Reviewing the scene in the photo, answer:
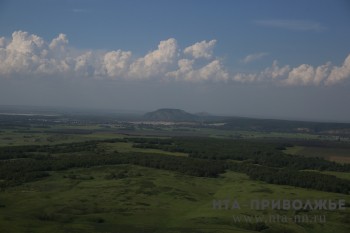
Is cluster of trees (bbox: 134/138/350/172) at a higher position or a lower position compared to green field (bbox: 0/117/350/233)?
higher

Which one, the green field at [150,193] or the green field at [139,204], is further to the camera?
the green field at [150,193]

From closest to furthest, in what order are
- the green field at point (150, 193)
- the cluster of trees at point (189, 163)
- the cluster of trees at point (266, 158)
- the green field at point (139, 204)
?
the green field at point (139, 204)
the green field at point (150, 193)
the cluster of trees at point (189, 163)
the cluster of trees at point (266, 158)

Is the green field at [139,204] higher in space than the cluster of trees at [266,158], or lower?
lower

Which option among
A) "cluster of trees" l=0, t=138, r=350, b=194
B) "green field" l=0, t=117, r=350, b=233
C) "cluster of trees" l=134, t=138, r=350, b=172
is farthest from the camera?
"cluster of trees" l=134, t=138, r=350, b=172

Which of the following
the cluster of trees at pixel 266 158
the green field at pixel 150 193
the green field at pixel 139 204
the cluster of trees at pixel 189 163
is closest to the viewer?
the green field at pixel 139 204

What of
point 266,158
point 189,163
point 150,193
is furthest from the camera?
point 266,158

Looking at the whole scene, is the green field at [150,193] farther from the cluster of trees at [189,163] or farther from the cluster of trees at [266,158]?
the cluster of trees at [266,158]

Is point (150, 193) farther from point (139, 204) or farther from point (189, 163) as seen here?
point (189, 163)

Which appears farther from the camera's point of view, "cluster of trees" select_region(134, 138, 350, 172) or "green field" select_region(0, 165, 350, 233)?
"cluster of trees" select_region(134, 138, 350, 172)

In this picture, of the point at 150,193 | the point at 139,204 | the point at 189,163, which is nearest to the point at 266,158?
the point at 189,163

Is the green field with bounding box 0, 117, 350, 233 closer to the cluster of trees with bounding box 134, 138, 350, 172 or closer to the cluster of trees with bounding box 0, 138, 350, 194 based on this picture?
the cluster of trees with bounding box 0, 138, 350, 194

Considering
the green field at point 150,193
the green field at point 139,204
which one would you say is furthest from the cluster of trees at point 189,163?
the green field at point 139,204

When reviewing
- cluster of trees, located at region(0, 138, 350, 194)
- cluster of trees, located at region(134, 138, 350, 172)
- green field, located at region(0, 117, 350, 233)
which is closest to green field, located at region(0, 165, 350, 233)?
green field, located at region(0, 117, 350, 233)
